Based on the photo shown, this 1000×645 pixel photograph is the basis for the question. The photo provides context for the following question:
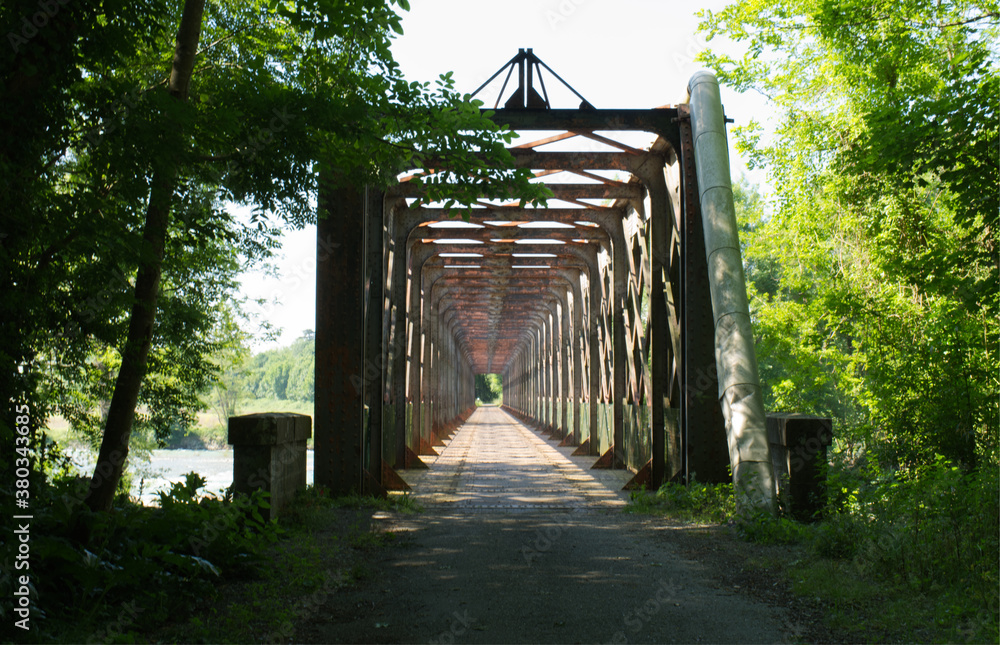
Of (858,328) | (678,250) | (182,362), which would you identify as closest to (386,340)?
(182,362)

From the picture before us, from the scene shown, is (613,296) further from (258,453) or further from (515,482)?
(258,453)

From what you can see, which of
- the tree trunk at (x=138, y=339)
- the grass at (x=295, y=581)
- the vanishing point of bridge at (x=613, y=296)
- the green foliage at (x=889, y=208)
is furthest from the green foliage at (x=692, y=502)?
the tree trunk at (x=138, y=339)

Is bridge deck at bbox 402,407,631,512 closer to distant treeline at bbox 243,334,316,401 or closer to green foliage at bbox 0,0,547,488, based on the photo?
green foliage at bbox 0,0,547,488

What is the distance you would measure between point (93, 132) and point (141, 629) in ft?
8.61

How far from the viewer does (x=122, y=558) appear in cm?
402

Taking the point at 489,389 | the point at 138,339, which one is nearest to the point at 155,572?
the point at 138,339

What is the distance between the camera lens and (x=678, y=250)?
9.30 m

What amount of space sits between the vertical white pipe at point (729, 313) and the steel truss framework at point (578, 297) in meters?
0.59

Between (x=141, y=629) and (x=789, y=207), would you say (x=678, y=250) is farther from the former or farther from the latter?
(x=789, y=207)

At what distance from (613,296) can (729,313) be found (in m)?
6.69

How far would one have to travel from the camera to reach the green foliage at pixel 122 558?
353 cm

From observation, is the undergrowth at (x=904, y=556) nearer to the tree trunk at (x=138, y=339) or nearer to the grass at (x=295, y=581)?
the grass at (x=295, y=581)

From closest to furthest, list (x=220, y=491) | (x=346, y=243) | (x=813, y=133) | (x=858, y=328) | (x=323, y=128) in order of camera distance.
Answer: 1. (x=323, y=128)
2. (x=220, y=491)
3. (x=346, y=243)
4. (x=858, y=328)
5. (x=813, y=133)

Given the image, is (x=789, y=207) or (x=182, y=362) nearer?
(x=182, y=362)
